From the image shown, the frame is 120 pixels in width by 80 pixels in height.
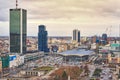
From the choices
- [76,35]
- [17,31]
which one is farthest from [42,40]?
[76,35]

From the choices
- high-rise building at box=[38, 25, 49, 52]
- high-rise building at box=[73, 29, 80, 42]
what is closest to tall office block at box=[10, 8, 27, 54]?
high-rise building at box=[38, 25, 49, 52]

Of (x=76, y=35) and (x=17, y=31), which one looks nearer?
(x=17, y=31)

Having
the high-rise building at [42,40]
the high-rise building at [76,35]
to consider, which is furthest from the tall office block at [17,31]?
the high-rise building at [76,35]

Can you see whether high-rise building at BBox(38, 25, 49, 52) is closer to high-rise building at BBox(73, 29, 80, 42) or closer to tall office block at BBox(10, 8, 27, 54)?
tall office block at BBox(10, 8, 27, 54)

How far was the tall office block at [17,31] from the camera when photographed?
94.9 ft

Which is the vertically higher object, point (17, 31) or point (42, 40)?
point (17, 31)

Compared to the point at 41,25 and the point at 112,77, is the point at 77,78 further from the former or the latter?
the point at 41,25

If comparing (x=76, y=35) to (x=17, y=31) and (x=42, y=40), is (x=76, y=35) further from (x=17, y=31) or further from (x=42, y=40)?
(x=17, y=31)

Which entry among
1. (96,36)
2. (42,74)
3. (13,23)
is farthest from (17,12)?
(96,36)

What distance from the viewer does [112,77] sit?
18.1 meters

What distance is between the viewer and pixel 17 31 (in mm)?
29312

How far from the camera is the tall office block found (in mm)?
28928

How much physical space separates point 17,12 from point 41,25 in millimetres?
9737

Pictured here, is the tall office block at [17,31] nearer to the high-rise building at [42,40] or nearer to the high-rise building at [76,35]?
the high-rise building at [42,40]
